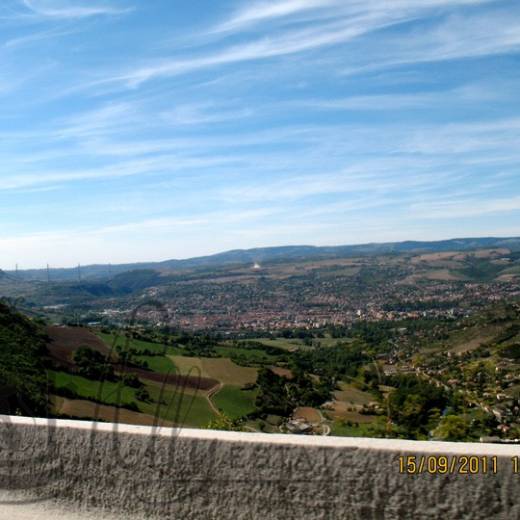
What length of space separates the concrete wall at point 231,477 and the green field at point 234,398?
41.7 feet

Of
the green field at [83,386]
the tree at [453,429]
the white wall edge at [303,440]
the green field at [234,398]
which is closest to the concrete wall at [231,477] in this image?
the white wall edge at [303,440]

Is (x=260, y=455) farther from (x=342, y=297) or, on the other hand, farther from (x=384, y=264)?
(x=384, y=264)

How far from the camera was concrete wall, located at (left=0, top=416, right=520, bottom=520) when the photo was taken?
9.27ft

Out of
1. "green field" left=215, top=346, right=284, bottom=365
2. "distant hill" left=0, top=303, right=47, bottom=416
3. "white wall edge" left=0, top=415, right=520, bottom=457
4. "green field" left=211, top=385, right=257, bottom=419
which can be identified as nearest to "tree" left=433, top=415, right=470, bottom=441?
"white wall edge" left=0, top=415, right=520, bottom=457

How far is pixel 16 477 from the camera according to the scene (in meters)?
3.96

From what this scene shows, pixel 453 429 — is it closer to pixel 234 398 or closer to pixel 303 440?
pixel 303 440

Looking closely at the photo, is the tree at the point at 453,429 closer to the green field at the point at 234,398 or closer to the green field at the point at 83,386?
the green field at the point at 83,386

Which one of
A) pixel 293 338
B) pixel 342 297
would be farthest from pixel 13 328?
pixel 342 297
